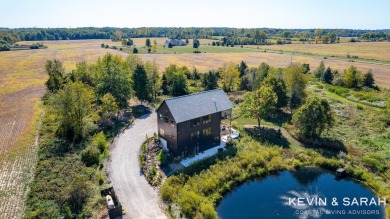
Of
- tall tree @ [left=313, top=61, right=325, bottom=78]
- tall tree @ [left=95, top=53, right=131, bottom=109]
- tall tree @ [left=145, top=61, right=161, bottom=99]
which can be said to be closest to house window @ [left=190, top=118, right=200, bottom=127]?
tall tree @ [left=95, top=53, right=131, bottom=109]

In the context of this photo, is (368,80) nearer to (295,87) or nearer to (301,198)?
(295,87)

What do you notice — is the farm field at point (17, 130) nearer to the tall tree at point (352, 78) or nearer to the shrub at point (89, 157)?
the shrub at point (89, 157)

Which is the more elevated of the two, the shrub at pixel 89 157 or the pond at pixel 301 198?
the shrub at pixel 89 157

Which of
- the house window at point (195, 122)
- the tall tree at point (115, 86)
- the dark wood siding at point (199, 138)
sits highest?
the tall tree at point (115, 86)

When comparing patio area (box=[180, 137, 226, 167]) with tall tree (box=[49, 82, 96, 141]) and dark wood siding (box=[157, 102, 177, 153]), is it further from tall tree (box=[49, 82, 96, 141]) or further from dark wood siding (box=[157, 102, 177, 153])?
tall tree (box=[49, 82, 96, 141])

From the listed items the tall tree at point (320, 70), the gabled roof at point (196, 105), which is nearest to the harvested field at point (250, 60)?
the tall tree at point (320, 70)

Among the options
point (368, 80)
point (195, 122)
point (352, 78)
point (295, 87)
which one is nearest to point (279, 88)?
point (295, 87)
